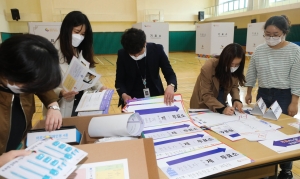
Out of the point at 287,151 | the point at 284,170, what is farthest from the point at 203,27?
the point at 287,151

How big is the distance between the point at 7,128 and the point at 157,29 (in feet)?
19.2

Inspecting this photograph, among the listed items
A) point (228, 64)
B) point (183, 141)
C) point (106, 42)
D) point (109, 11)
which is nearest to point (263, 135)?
point (183, 141)

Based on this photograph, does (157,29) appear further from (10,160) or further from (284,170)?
(10,160)

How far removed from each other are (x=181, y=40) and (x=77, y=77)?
11105 millimetres

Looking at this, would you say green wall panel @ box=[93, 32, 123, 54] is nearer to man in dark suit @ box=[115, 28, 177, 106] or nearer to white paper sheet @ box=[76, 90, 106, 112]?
man in dark suit @ box=[115, 28, 177, 106]

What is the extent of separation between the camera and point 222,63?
5.34 ft

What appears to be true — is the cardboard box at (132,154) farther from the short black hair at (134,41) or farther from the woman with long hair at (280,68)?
the woman with long hair at (280,68)

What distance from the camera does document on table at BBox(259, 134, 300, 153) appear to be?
1057 mm

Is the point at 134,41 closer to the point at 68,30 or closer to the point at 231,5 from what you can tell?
the point at 68,30

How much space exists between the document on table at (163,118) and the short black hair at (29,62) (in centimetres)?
68

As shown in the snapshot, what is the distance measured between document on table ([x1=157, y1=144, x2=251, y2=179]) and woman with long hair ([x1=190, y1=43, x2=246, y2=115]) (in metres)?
0.55

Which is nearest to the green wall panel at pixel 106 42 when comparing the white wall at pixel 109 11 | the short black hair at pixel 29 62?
the white wall at pixel 109 11

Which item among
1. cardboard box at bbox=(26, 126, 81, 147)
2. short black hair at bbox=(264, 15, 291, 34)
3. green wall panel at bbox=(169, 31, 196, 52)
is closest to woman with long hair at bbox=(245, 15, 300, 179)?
short black hair at bbox=(264, 15, 291, 34)

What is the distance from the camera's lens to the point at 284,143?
1108 millimetres
